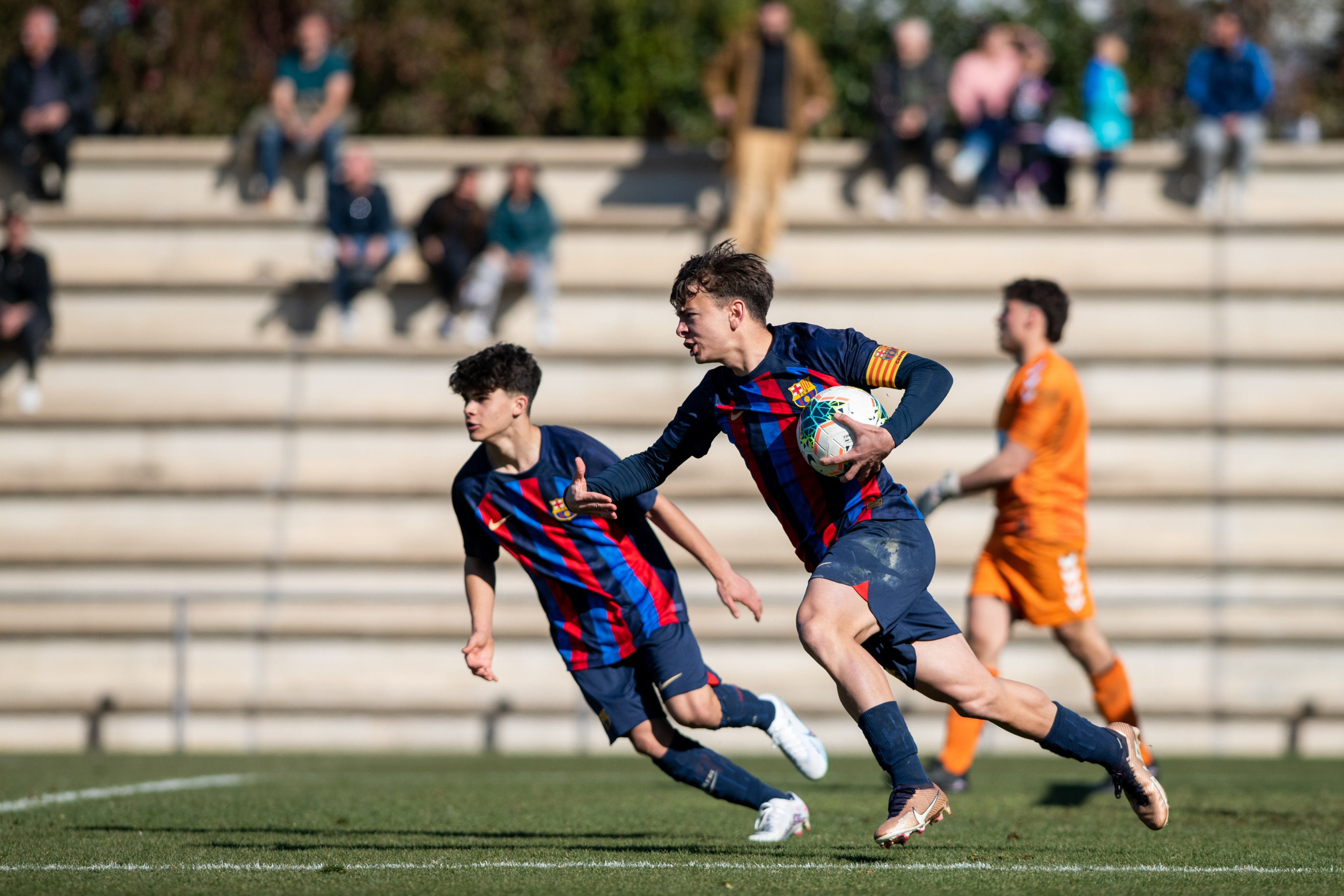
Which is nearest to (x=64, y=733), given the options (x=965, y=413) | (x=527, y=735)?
(x=527, y=735)

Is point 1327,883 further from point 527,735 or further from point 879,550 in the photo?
point 527,735

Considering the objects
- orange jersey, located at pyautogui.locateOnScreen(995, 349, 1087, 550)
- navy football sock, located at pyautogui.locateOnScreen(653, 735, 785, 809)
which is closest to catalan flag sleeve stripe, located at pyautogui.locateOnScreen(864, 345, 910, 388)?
navy football sock, located at pyautogui.locateOnScreen(653, 735, 785, 809)

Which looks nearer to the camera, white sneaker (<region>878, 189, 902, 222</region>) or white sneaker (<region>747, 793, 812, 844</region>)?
white sneaker (<region>747, 793, 812, 844</region>)

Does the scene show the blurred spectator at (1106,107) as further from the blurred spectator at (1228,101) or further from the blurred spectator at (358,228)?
the blurred spectator at (358,228)

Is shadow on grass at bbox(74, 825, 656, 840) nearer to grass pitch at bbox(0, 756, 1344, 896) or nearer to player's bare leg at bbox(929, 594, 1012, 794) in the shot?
grass pitch at bbox(0, 756, 1344, 896)

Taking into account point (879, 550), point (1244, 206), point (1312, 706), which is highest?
point (1244, 206)

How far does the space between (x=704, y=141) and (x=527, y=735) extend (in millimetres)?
11832

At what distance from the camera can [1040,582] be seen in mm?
7566

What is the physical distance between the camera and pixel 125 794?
26.0ft

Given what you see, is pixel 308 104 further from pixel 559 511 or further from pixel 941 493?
pixel 559 511

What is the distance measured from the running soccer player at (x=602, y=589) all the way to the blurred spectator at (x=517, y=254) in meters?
8.54

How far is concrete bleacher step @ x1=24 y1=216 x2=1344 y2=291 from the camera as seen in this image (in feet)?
48.6

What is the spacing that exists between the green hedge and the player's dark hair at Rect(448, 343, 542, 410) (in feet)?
50.0

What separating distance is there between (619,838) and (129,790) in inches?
135
